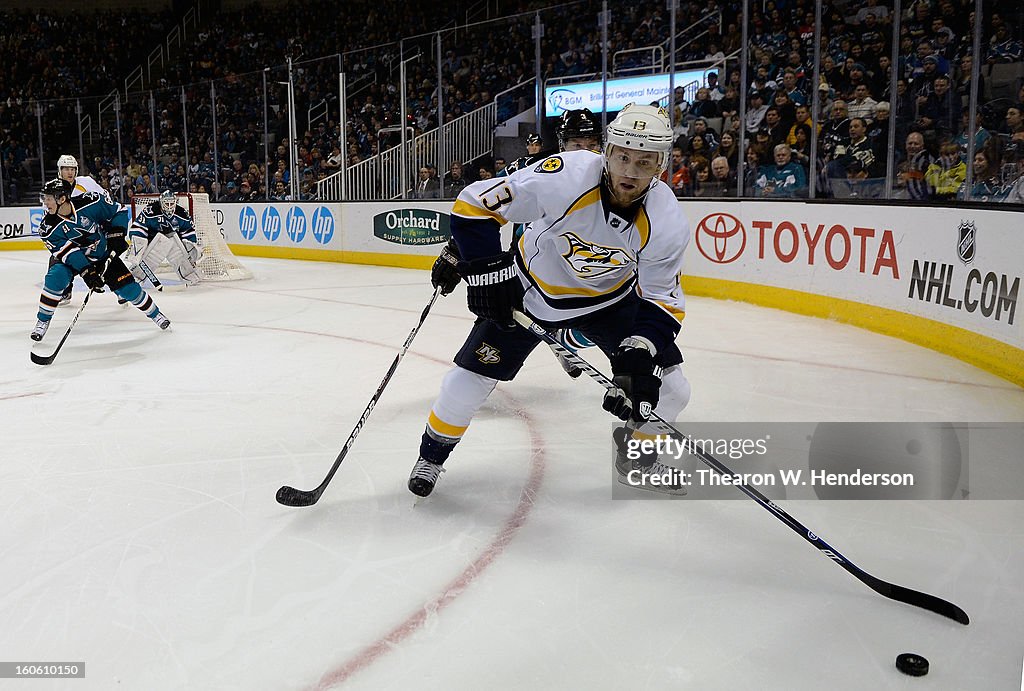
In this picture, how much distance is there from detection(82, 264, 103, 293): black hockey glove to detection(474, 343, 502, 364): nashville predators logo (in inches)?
149

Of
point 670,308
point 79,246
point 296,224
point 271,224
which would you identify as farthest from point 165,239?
point 670,308

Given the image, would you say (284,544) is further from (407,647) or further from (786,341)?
(786,341)

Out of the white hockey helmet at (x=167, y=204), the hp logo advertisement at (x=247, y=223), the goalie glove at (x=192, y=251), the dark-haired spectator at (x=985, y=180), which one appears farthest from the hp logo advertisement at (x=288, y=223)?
the dark-haired spectator at (x=985, y=180)

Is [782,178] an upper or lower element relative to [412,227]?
upper

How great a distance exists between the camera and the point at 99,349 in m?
5.05

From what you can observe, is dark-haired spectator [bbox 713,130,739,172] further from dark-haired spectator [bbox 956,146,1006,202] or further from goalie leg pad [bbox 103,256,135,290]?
goalie leg pad [bbox 103,256,135,290]

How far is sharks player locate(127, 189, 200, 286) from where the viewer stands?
7680 mm

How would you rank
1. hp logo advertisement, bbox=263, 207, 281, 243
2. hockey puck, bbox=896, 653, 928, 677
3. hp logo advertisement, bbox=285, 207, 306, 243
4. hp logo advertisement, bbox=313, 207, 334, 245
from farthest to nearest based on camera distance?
hp logo advertisement, bbox=263, 207, 281, 243 < hp logo advertisement, bbox=285, 207, 306, 243 < hp logo advertisement, bbox=313, 207, 334, 245 < hockey puck, bbox=896, 653, 928, 677

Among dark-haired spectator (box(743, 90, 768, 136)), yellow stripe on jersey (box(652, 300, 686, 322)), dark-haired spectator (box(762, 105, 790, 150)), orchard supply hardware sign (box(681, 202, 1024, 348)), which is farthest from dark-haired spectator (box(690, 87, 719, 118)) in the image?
yellow stripe on jersey (box(652, 300, 686, 322))

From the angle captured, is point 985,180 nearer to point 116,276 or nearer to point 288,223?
point 116,276

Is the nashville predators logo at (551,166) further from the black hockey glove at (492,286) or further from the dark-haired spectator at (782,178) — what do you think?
the dark-haired spectator at (782,178)

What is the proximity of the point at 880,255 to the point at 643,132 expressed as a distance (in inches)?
144

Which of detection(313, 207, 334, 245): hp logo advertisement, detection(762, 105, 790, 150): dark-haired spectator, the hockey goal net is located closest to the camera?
detection(762, 105, 790, 150): dark-haired spectator

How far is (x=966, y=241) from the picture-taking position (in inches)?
173
